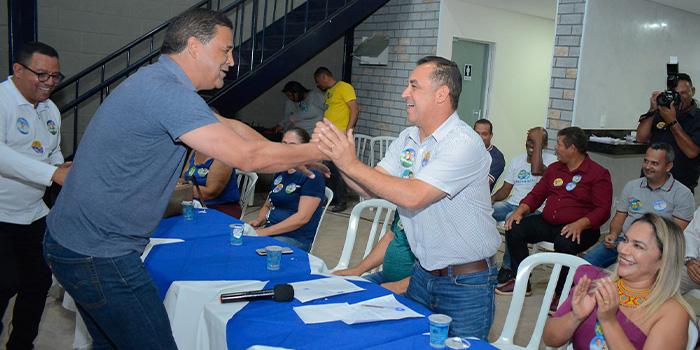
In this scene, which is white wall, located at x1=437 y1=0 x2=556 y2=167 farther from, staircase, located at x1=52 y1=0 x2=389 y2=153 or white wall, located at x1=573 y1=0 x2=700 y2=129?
staircase, located at x1=52 y1=0 x2=389 y2=153

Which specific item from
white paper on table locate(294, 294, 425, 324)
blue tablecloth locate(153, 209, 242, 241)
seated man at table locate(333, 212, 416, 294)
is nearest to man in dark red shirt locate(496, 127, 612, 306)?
seated man at table locate(333, 212, 416, 294)

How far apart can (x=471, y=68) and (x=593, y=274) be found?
5923 millimetres

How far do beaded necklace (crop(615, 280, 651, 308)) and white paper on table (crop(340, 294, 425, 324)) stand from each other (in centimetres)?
80

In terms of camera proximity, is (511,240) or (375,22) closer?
(511,240)

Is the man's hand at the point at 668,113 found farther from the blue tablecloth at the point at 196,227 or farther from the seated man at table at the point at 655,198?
the blue tablecloth at the point at 196,227

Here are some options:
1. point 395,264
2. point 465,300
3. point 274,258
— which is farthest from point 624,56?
point 274,258

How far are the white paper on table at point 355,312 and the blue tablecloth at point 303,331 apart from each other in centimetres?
2

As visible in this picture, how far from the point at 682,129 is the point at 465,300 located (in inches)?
147

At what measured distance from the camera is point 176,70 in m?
1.73

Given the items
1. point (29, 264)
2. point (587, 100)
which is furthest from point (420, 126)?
point (587, 100)

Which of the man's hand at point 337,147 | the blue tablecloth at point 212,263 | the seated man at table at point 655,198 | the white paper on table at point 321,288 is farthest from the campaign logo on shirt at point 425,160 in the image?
the seated man at table at point 655,198

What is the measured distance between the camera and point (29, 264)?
2719 mm

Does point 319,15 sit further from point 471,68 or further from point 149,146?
point 149,146

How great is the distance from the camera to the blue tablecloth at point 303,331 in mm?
1636
